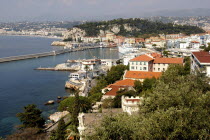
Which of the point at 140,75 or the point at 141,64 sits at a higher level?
the point at 141,64

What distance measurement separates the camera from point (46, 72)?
2728 centimetres

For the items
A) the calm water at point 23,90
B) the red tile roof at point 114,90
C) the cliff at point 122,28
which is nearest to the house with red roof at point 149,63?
the red tile roof at point 114,90

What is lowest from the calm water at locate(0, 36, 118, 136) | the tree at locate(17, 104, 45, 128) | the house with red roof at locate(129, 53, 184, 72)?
the calm water at locate(0, 36, 118, 136)

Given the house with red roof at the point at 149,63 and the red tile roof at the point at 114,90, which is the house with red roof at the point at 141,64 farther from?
the red tile roof at the point at 114,90

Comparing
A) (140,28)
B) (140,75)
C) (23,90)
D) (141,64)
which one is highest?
(140,28)


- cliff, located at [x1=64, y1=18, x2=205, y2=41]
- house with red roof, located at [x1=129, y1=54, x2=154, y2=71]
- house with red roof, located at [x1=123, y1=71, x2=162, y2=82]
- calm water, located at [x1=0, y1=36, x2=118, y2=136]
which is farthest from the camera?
cliff, located at [x1=64, y1=18, x2=205, y2=41]

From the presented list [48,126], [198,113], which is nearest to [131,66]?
[48,126]

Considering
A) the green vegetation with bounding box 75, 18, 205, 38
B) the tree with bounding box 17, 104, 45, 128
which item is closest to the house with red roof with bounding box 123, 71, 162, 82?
the tree with bounding box 17, 104, 45, 128

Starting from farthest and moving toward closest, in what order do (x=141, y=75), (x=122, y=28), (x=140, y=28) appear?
(x=140, y=28) → (x=122, y=28) → (x=141, y=75)

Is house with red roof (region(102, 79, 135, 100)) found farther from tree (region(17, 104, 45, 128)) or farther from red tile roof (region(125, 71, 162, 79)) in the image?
tree (region(17, 104, 45, 128))

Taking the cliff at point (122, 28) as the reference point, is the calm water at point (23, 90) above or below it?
below

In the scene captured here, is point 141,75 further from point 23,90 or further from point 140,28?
point 140,28

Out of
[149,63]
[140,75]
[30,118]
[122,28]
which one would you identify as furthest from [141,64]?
[122,28]

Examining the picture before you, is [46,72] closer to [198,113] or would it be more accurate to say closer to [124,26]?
[198,113]
